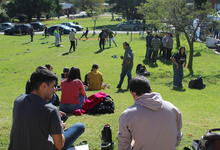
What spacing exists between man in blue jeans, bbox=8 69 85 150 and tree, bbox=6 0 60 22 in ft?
201

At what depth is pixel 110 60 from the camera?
21.8m

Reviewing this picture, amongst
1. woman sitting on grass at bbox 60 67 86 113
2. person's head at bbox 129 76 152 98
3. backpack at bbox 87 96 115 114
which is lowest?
backpack at bbox 87 96 115 114

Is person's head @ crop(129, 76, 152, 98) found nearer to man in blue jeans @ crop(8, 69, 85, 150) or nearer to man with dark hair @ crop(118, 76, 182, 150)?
man with dark hair @ crop(118, 76, 182, 150)

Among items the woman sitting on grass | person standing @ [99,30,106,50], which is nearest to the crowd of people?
the woman sitting on grass

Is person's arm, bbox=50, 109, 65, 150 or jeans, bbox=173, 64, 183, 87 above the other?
person's arm, bbox=50, 109, 65, 150

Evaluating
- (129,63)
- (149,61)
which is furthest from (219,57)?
(129,63)

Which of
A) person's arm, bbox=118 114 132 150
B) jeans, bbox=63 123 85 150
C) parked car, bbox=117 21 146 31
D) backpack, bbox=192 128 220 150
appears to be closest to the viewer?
person's arm, bbox=118 114 132 150

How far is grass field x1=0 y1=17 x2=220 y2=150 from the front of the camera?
8.05 meters

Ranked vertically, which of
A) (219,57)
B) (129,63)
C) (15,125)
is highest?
(15,125)

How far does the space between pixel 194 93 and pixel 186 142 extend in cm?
697

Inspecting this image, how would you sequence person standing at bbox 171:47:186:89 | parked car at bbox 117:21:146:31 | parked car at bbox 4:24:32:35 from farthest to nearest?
parked car at bbox 117:21:146:31
parked car at bbox 4:24:32:35
person standing at bbox 171:47:186:89

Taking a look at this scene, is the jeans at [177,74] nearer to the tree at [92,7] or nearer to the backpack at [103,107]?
the backpack at [103,107]

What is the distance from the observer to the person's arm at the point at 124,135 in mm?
4172

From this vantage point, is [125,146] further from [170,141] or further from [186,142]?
[186,142]
